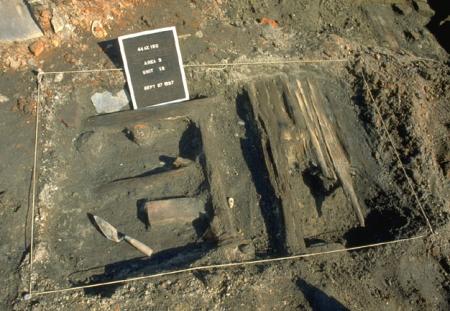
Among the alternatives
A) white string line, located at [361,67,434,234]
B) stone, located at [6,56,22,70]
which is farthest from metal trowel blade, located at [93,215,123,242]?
white string line, located at [361,67,434,234]

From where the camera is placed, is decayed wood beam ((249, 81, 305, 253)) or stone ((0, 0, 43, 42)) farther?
stone ((0, 0, 43, 42))

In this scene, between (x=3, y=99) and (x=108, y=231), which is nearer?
(x=108, y=231)

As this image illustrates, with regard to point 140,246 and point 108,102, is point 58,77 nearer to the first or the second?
point 108,102

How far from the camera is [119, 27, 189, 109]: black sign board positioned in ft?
16.6

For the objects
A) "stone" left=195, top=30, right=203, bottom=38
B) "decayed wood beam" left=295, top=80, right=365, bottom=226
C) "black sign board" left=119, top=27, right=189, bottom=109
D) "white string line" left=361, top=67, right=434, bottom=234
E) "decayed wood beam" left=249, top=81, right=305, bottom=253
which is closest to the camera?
"decayed wood beam" left=249, top=81, right=305, bottom=253

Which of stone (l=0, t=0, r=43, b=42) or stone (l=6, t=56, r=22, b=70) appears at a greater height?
stone (l=0, t=0, r=43, b=42)

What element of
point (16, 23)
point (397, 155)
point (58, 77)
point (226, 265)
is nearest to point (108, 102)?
point (58, 77)

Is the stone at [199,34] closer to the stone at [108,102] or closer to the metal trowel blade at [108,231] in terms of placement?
the stone at [108,102]

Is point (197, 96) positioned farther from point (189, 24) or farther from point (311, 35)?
point (311, 35)

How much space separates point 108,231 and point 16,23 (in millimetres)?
2795

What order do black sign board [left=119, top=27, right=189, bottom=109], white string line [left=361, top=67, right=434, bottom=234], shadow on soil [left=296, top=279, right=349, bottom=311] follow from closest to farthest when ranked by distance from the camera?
shadow on soil [left=296, top=279, right=349, bottom=311]
white string line [left=361, top=67, right=434, bottom=234]
black sign board [left=119, top=27, right=189, bottom=109]

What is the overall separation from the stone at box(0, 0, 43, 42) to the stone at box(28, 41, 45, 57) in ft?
Answer: 0.35

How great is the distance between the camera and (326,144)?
16.9 ft

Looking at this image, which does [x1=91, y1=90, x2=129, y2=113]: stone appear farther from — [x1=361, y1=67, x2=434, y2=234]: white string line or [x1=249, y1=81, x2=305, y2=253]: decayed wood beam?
[x1=361, y1=67, x2=434, y2=234]: white string line
